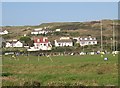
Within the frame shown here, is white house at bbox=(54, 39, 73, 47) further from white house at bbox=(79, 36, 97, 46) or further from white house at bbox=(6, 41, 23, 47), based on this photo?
Result: white house at bbox=(6, 41, 23, 47)

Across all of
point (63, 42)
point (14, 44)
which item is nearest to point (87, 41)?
point (63, 42)

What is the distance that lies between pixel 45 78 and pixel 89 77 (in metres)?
3.40

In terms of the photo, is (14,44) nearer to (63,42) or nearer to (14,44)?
(14,44)

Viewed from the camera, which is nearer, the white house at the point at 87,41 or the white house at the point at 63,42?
the white house at the point at 63,42

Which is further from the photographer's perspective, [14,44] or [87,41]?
[87,41]

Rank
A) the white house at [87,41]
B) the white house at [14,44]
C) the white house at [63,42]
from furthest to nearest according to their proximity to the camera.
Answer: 1. the white house at [87,41]
2. the white house at [63,42]
3. the white house at [14,44]

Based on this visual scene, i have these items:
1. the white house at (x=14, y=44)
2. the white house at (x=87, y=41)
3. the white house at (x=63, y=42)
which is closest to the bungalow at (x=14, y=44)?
the white house at (x=14, y=44)

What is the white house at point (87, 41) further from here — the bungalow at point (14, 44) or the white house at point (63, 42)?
the bungalow at point (14, 44)

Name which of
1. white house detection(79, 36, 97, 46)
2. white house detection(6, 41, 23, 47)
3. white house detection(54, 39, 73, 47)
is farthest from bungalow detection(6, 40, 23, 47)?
white house detection(79, 36, 97, 46)

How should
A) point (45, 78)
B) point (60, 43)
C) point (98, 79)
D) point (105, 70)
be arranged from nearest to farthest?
1. point (98, 79)
2. point (45, 78)
3. point (105, 70)
4. point (60, 43)

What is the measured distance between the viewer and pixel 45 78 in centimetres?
2642

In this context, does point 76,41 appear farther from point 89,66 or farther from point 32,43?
point 89,66

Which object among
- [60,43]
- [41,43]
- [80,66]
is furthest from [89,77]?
[60,43]

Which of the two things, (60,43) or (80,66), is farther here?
(60,43)
